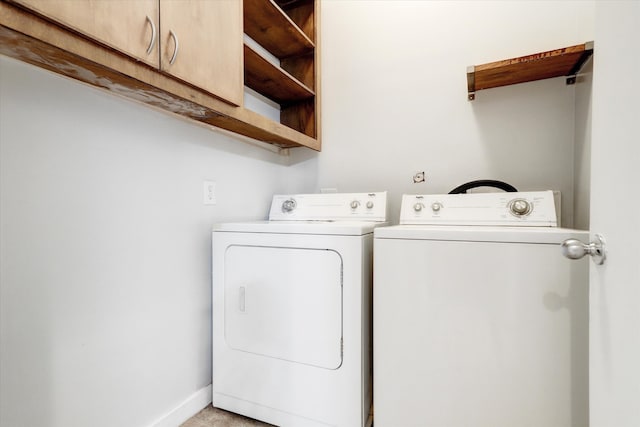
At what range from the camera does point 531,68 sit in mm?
1426

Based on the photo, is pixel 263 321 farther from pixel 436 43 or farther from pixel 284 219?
pixel 436 43

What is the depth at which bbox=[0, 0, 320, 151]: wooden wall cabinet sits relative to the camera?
0.71 m

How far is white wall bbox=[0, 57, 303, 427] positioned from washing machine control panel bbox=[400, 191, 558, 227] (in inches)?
42.1

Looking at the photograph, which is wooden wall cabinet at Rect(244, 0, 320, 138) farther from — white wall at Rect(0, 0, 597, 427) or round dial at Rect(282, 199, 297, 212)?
round dial at Rect(282, 199, 297, 212)

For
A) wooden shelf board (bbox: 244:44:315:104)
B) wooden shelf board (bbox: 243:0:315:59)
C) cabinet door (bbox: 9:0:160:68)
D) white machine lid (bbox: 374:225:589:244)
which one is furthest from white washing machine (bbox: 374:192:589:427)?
wooden shelf board (bbox: 243:0:315:59)

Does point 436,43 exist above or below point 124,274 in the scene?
above

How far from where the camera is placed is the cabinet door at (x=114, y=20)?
0.70m

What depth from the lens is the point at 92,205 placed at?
3.40 feet

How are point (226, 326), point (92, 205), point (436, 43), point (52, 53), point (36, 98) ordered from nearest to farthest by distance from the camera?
point (52, 53), point (36, 98), point (92, 205), point (226, 326), point (436, 43)

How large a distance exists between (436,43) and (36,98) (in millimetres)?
1915

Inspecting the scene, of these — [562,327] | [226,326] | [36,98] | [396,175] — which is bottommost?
[226,326]

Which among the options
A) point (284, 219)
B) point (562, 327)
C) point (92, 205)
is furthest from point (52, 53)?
point (562, 327)

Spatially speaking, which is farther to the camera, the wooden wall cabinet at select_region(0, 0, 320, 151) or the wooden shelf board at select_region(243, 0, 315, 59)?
the wooden shelf board at select_region(243, 0, 315, 59)

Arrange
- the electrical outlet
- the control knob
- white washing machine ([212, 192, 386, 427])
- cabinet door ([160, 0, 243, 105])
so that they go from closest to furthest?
cabinet door ([160, 0, 243, 105]) → white washing machine ([212, 192, 386, 427]) → the electrical outlet → the control knob
